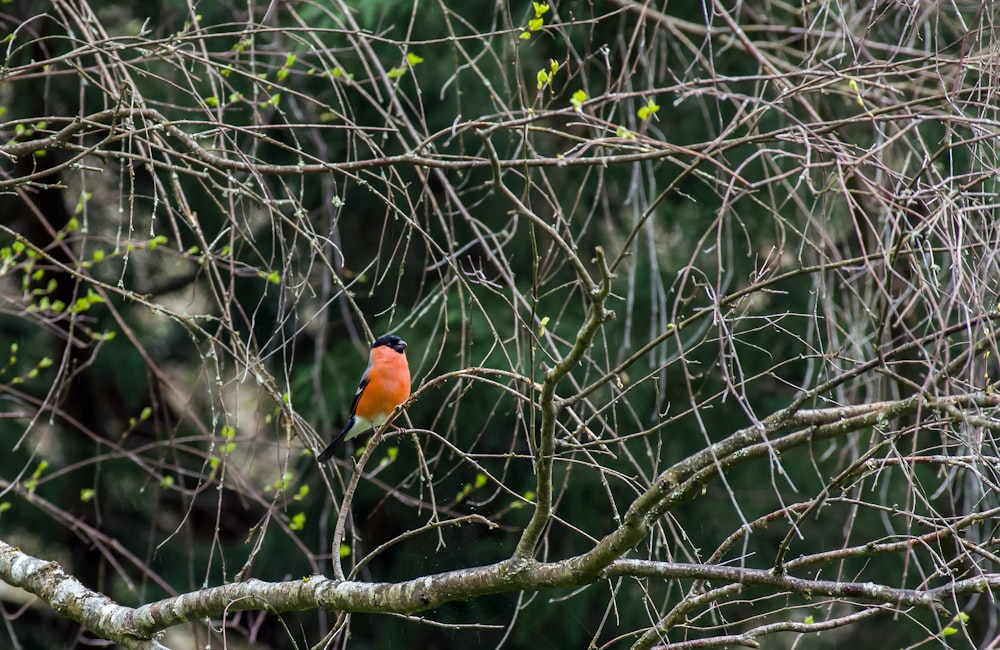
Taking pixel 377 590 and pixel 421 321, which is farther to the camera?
pixel 421 321

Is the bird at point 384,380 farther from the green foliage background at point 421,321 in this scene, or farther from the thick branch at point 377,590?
the thick branch at point 377,590

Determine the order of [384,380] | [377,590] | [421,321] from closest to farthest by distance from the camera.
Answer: [377,590] < [384,380] < [421,321]

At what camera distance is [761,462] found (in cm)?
557

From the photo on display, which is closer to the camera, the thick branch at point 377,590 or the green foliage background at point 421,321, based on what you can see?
the thick branch at point 377,590

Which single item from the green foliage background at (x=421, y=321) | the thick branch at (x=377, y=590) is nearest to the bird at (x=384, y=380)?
the green foliage background at (x=421, y=321)

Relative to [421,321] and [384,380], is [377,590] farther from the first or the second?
[421,321]

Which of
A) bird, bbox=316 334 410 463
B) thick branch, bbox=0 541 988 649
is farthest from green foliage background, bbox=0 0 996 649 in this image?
thick branch, bbox=0 541 988 649

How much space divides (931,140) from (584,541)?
2.53 metres

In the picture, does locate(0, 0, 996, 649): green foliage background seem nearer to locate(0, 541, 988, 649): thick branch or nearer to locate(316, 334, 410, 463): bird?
locate(316, 334, 410, 463): bird

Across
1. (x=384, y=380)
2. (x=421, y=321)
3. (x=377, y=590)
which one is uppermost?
(x=377, y=590)

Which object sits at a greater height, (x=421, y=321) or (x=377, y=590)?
(x=377, y=590)

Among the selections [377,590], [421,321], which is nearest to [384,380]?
[421,321]

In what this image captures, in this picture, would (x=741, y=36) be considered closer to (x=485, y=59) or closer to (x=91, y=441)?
(x=485, y=59)

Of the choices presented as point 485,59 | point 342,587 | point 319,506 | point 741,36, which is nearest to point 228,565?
point 319,506
